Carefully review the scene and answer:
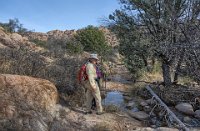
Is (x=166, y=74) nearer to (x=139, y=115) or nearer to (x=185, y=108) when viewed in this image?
(x=185, y=108)

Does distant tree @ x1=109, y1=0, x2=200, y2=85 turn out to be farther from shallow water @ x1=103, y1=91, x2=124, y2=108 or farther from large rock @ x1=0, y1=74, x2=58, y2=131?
large rock @ x1=0, y1=74, x2=58, y2=131

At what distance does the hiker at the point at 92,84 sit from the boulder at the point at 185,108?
312 cm

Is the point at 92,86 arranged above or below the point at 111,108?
above

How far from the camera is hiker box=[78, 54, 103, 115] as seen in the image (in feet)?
40.4

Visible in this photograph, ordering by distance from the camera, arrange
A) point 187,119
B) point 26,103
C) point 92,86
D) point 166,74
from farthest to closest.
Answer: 1. point 166,74
2. point 187,119
3. point 26,103
4. point 92,86

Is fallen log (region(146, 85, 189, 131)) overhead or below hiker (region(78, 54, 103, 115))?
below

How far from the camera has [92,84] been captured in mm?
12297

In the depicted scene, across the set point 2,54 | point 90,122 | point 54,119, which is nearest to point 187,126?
point 90,122

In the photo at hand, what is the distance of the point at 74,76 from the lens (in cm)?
1467

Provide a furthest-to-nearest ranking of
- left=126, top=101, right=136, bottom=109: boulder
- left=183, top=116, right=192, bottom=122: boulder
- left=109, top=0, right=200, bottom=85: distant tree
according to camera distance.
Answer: left=109, top=0, right=200, bottom=85: distant tree < left=126, top=101, right=136, bottom=109: boulder < left=183, top=116, right=192, bottom=122: boulder

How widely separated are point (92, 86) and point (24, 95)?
2119 millimetres

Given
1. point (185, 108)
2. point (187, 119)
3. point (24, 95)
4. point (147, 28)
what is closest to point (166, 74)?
point (147, 28)

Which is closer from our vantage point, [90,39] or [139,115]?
[139,115]

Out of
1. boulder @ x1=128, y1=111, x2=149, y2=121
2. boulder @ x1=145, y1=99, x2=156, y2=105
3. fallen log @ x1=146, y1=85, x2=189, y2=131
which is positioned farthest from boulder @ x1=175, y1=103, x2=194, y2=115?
boulder @ x1=128, y1=111, x2=149, y2=121
